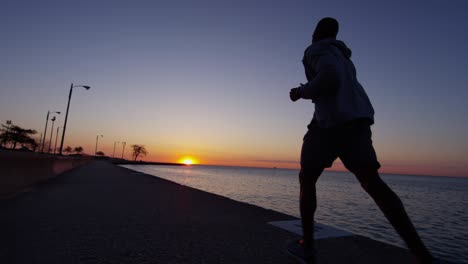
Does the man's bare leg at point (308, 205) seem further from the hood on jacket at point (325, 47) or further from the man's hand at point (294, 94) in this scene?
the hood on jacket at point (325, 47)

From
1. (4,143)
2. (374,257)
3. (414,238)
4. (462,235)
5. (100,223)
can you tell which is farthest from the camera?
(4,143)

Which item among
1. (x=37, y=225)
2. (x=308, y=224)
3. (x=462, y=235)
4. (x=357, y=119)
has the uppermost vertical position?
(x=357, y=119)

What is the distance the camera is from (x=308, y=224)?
2395 mm

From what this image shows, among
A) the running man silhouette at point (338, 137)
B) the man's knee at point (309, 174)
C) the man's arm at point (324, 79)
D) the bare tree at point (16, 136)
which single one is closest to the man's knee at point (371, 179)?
the running man silhouette at point (338, 137)

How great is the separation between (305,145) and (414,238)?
1022 mm

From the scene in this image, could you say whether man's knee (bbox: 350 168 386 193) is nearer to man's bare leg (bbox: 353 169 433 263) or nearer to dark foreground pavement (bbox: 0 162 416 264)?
man's bare leg (bbox: 353 169 433 263)

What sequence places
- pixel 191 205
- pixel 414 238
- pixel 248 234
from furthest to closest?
pixel 191 205
pixel 248 234
pixel 414 238

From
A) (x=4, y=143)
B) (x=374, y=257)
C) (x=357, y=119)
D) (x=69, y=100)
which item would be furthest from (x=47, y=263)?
(x=4, y=143)

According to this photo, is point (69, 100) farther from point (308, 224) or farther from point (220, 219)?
point (308, 224)

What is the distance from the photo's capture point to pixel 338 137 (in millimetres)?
2217

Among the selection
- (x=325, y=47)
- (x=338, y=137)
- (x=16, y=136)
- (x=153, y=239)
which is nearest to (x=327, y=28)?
(x=325, y=47)

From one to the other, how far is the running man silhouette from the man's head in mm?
63

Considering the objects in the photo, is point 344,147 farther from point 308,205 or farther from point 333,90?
point 308,205

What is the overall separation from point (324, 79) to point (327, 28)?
0.61m
